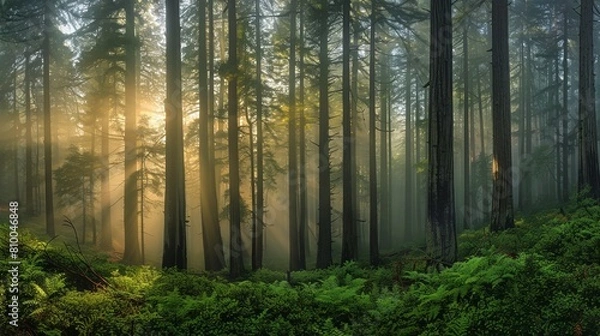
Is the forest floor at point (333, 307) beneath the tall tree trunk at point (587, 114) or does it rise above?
beneath

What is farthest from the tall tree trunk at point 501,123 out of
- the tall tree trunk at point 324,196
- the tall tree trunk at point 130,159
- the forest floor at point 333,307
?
the tall tree trunk at point 130,159

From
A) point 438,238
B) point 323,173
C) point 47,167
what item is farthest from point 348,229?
point 47,167

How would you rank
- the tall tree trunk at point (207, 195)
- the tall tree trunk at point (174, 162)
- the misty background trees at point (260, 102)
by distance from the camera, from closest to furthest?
the tall tree trunk at point (174, 162) < the misty background trees at point (260, 102) < the tall tree trunk at point (207, 195)

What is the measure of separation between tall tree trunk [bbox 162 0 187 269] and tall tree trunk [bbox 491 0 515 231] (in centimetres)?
955

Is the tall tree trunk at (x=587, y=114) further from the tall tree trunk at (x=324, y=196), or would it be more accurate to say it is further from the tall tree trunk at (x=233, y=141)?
the tall tree trunk at (x=233, y=141)

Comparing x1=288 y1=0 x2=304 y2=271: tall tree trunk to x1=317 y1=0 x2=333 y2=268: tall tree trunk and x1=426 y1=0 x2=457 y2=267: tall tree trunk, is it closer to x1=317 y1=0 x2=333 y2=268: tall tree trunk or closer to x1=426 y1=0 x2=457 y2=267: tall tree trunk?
x1=317 y1=0 x2=333 y2=268: tall tree trunk

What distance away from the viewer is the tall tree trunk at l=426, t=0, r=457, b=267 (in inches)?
284

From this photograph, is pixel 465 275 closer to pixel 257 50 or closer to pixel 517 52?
pixel 257 50

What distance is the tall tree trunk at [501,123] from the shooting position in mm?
11672

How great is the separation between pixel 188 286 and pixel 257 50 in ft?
45.4

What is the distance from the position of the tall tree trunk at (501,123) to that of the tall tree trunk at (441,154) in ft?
17.6

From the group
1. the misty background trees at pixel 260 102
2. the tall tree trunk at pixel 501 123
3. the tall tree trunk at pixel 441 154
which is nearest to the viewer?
the tall tree trunk at pixel 441 154

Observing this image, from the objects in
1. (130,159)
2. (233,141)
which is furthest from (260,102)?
(130,159)

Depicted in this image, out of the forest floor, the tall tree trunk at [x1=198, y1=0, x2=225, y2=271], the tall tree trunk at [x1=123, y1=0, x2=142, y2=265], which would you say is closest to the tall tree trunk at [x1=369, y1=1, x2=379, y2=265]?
the tall tree trunk at [x1=198, y1=0, x2=225, y2=271]
